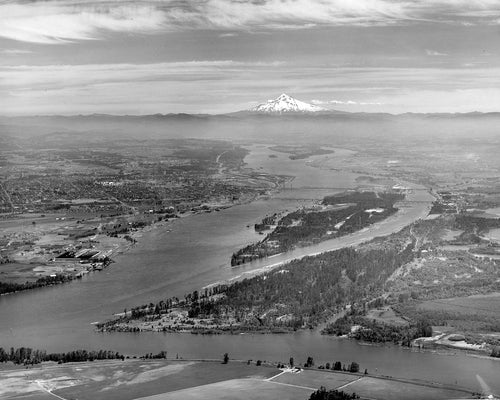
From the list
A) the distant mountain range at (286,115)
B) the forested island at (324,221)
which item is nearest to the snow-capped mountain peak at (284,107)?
the distant mountain range at (286,115)

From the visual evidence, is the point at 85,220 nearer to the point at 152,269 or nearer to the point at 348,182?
the point at 152,269

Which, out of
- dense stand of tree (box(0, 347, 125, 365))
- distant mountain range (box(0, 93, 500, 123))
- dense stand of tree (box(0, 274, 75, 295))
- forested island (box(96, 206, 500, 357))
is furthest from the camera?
distant mountain range (box(0, 93, 500, 123))

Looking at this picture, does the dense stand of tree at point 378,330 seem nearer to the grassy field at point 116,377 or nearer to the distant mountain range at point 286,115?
the grassy field at point 116,377

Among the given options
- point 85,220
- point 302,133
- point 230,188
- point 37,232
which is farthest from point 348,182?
point 302,133

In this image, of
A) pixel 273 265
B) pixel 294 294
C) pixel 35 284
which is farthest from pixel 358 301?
pixel 35 284

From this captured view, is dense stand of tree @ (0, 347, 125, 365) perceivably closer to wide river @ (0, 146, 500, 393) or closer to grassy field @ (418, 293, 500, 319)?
wide river @ (0, 146, 500, 393)

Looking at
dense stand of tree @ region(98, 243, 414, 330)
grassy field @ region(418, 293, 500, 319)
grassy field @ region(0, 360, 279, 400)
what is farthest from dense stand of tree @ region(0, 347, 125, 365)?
grassy field @ region(418, 293, 500, 319)

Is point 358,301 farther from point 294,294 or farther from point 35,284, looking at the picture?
point 35,284
